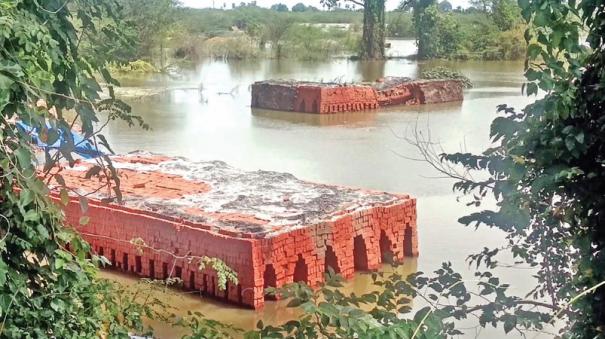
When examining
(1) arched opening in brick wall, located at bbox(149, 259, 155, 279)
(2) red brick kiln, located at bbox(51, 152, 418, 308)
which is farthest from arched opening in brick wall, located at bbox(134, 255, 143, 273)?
(1) arched opening in brick wall, located at bbox(149, 259, 155, 279)

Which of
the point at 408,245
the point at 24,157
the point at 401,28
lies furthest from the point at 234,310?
the point at 401,28

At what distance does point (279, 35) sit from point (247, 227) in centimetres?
3463

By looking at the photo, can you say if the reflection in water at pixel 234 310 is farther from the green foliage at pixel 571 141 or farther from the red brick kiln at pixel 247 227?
the green foliage at pixel 571 141

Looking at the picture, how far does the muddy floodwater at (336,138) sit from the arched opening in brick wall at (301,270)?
461mm

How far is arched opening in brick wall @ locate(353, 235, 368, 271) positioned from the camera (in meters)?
10.2

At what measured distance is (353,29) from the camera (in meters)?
43.2

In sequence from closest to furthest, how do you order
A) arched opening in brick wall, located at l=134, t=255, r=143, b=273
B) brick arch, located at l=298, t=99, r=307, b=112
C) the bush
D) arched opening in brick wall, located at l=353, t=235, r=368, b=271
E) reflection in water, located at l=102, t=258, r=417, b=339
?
reflection in water, located at l=102, t=258, r=417, b=339 → arched opening in brick wall, located at l=134, t=255, r=143, b=273 → arched opening in brick wall, located at l=353, t=235, r=368, b=271 → brick arch, located at l=298, t=99, r=307, b=112 → the bush

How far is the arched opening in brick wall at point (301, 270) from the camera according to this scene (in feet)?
30.6

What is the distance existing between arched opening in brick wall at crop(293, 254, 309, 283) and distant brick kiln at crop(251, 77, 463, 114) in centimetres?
1571

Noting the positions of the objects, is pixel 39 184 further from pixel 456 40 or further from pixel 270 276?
pixel 456 40

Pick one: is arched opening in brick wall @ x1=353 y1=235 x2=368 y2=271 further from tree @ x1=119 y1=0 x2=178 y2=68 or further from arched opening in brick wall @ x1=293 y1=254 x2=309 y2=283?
tree @ x1=119 y1=0 x2=178 y2=68

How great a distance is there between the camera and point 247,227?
9.12 m

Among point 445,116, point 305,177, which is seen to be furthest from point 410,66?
point 305,177

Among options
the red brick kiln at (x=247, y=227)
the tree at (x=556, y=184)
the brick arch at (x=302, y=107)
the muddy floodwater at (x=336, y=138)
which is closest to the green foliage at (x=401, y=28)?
the muddy floodwater at (x=336, y=138)
